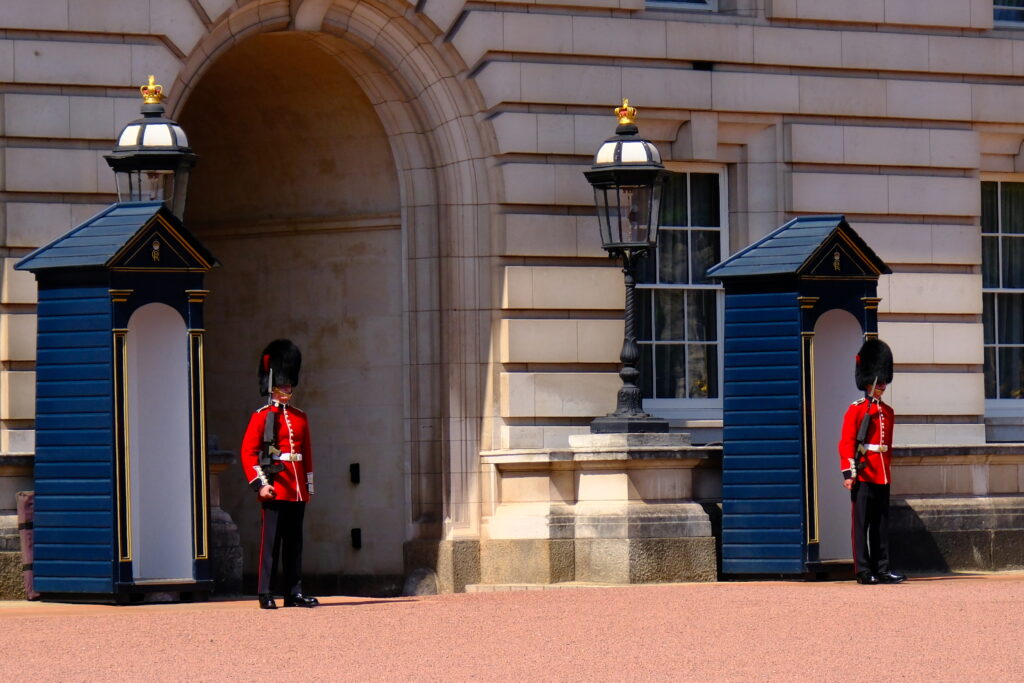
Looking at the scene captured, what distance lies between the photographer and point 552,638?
10.4m

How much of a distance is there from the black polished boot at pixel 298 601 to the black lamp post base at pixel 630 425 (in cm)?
254

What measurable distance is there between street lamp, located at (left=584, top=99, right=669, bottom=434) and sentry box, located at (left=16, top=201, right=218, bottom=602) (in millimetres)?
2775

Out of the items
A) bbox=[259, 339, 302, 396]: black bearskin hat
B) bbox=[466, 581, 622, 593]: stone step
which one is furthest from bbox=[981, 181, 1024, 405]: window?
bbox=[259, 339, 302, 396]: black bearskin hat

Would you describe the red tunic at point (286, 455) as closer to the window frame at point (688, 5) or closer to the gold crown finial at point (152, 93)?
the gold crown finial at point (152, 93)

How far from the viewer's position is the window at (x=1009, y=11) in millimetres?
16500

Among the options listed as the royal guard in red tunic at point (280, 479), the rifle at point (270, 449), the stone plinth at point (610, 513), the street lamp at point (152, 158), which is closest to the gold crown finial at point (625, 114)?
the stone plinth at point (610, 513)

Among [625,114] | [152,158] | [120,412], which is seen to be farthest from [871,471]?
[152,158]

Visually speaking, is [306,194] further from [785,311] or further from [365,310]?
[785,311]

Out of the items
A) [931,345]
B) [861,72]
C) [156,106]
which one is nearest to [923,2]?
[861,72]

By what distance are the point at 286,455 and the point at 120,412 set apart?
90 cm

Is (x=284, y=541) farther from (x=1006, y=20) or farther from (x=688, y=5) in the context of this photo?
(x=1006, y=20)

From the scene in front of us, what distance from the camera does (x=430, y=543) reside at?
14.8 m

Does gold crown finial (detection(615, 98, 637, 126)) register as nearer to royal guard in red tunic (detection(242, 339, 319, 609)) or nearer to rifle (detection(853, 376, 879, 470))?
rifle (detection(853, 376, 879, 470))

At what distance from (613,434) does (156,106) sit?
3.36m
